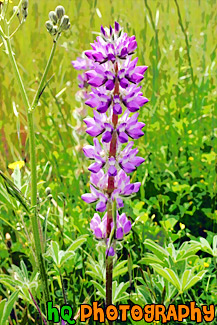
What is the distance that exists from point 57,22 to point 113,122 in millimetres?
303

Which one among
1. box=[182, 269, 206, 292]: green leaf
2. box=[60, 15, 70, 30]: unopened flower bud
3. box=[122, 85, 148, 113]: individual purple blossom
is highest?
box=[60, 15, 70, 30]: unopened flower bud

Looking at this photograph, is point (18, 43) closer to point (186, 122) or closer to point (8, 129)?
point (8, 129)

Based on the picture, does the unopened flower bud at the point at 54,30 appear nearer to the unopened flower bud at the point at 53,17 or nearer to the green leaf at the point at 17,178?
the unopened flower bud at the point at 53,17

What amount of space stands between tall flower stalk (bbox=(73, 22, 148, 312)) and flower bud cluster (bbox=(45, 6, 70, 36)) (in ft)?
0.35

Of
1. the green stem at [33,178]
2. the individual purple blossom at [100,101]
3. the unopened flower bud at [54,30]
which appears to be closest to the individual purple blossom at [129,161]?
the individual purple blossom at [100,101]

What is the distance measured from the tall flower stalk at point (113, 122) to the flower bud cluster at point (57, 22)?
0.11 m

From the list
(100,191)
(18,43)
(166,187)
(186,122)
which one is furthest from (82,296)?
(18,43)

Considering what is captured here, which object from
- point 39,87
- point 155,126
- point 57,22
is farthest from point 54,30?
point 155,126

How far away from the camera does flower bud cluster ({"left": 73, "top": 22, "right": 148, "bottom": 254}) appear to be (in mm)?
1169

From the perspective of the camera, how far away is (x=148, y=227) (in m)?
1.90

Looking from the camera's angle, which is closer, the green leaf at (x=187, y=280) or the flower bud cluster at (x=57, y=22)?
the flower bud cluster at (x=57, y=22)

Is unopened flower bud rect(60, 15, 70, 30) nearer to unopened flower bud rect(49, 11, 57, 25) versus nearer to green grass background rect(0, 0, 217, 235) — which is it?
unopened flower bud rect(49, 11, 57, 25)

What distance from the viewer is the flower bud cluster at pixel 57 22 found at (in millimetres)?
1241

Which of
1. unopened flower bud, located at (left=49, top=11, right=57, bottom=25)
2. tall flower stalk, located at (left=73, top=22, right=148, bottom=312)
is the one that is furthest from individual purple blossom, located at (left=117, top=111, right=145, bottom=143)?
unopened flower bud, located at (left=49, top=11, right=57, bottom=25)
